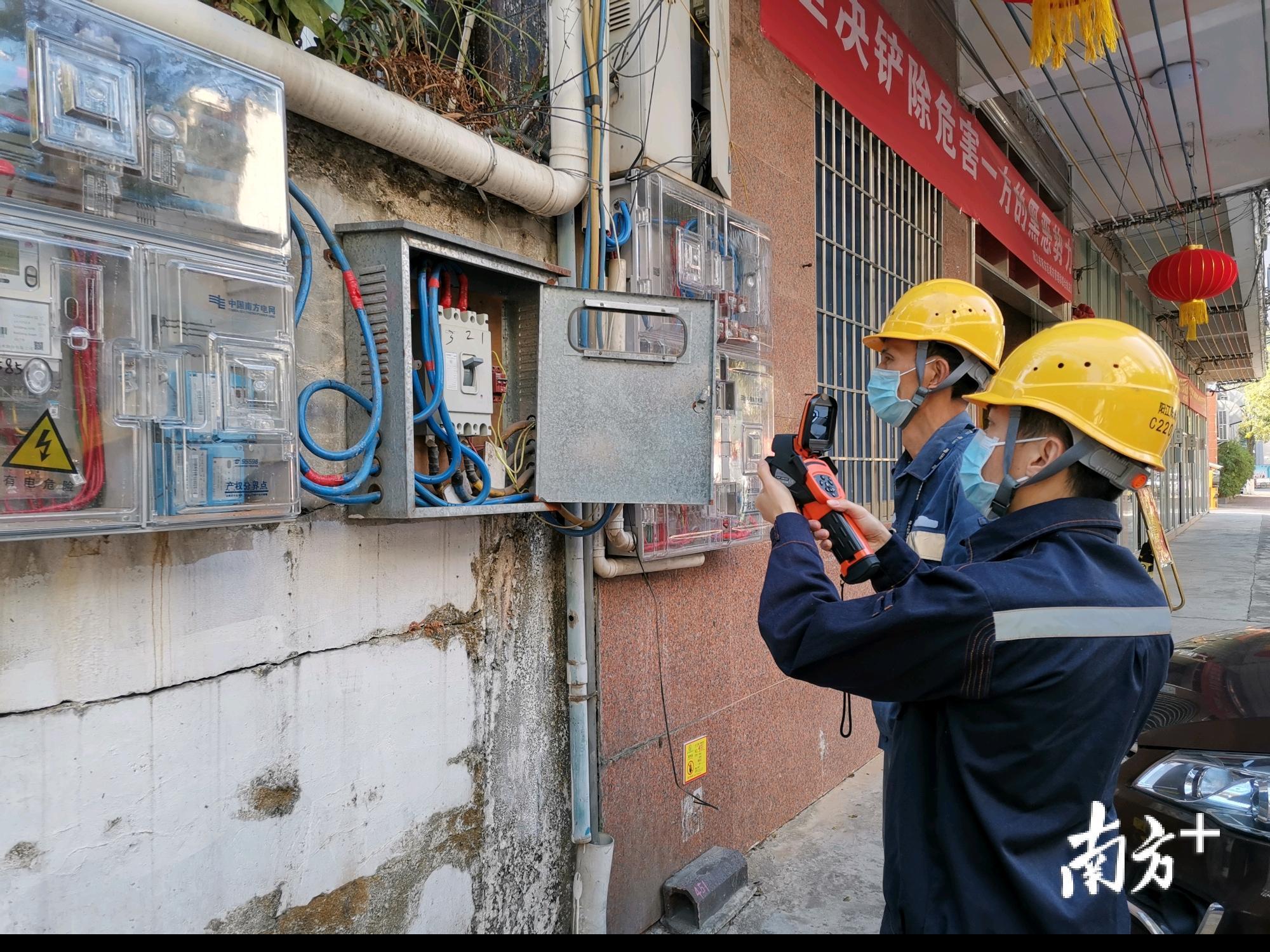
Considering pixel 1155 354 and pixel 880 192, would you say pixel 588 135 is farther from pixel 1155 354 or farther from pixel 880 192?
pixel 880 192

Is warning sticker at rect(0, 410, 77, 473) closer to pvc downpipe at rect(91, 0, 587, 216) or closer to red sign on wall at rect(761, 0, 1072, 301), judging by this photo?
pvc downpipe at rect(91, 0, 587, 216)

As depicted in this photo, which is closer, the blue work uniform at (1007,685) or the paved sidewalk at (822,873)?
the blue work uniform at (1007,685)

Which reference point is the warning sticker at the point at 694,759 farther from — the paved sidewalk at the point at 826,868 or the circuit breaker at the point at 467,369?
the circuit breaker at the point at 467,369

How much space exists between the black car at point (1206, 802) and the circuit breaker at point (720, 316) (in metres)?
1.58

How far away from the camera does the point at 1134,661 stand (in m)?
1.47

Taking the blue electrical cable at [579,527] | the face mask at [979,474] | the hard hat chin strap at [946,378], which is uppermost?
the hard hat chin strap at [946,378]

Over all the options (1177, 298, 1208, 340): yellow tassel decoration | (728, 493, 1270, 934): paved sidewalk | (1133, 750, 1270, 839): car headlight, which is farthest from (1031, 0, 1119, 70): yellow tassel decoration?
(1177, 298, 1208, 340): yellow tassel decoration

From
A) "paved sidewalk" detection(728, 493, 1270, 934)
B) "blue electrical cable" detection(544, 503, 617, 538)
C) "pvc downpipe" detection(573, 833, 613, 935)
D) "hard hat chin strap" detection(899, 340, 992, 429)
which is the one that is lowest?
"paved sidewalk" detection(728, 493, 1270, 934)

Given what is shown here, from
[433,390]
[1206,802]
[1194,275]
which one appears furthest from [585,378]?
[1194,275]

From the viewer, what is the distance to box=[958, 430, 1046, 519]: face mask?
182cm

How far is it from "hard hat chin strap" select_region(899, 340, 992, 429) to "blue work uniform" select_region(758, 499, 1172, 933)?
1101 mm

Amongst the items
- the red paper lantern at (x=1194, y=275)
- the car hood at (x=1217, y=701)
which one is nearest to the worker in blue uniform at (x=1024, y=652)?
the car hood at (x=1217, y=701)

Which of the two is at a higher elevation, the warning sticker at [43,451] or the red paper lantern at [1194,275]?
the red paper lantern at [1194,275]

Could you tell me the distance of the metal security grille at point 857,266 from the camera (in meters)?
4.68
